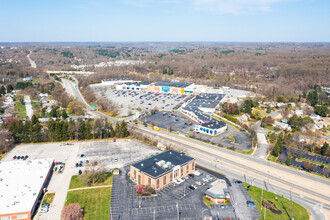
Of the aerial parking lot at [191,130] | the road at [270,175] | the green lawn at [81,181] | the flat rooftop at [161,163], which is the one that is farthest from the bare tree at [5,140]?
the road at [270,175]

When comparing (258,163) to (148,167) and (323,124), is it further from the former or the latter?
(323,124)

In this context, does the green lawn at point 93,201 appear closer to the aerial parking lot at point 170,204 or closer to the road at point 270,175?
the aerial parking lot at point 170,204

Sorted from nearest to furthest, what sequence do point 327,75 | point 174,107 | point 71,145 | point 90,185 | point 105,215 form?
1. point 105,215
2. point 90,185
3. point 71,145
4. point 174,107
5. point 327,75

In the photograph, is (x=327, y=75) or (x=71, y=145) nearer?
(x=71, y=145)

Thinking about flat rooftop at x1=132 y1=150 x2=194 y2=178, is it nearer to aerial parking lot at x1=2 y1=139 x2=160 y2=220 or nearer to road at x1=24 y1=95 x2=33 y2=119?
aerial parking lot at x1=2 y1=139 x2=160 y2=220

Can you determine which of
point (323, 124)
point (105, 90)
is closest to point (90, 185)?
point (323, 124)

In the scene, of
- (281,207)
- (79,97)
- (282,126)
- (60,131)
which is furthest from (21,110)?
(282,126)

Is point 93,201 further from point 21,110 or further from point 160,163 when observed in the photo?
point 21,110

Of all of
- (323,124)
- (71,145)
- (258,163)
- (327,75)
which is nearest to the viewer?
(258,163)
